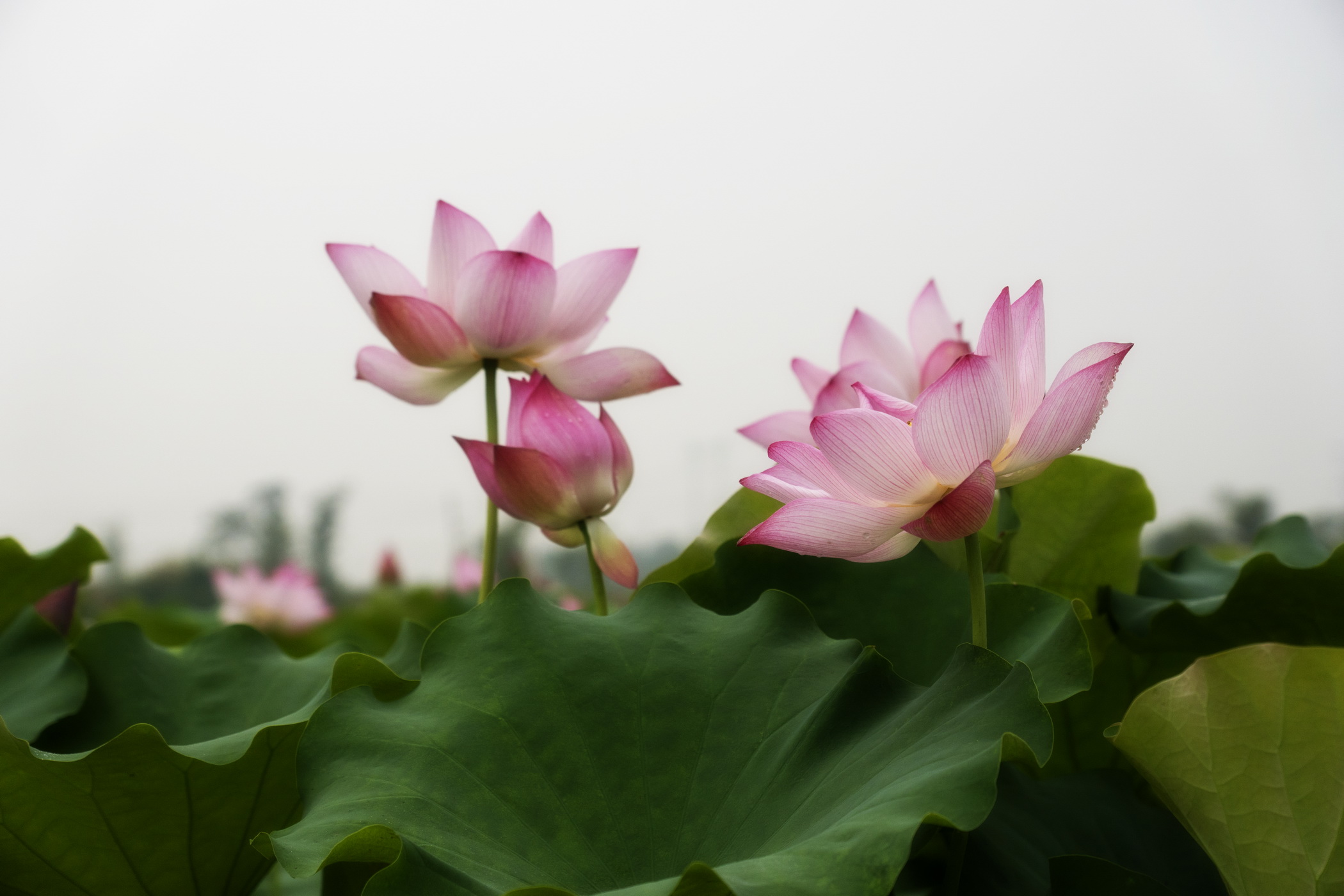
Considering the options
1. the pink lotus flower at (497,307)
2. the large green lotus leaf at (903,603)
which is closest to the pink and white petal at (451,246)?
the pink lotus flower at (497,307)

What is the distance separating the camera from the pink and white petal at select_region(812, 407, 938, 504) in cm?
32

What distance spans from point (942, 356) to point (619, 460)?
205mm

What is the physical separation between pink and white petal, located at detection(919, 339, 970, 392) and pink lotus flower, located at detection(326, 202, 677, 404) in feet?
0.52

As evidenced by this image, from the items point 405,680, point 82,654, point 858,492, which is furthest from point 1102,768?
point 82,654

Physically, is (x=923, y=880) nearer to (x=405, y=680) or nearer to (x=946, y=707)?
(x=946, y=707)

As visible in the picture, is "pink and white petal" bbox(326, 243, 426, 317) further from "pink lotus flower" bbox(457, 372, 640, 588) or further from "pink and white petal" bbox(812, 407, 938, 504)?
"pink and white petal" bbox(812, 407, 938, 504)

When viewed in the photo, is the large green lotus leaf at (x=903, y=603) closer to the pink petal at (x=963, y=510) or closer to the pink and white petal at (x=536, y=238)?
the pink petal at (x=963, y=510)

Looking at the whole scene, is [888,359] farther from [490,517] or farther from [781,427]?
[490,517]

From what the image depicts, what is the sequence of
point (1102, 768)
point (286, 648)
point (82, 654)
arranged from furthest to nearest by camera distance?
point (286, 648) < point (82, 654) < point (1102, 768)

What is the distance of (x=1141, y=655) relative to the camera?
0.54 meters

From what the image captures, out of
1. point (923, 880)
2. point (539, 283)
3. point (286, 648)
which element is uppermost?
point (539, 283)

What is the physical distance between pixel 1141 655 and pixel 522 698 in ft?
1.20

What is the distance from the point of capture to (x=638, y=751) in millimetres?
390

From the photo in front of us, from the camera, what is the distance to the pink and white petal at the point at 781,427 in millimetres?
547
